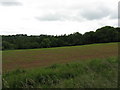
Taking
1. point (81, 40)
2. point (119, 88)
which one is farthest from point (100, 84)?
point (81, 40)

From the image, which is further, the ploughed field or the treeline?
the treeline

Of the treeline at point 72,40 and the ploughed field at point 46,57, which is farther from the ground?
the treeline at point 72,40

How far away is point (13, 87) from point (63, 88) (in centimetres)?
209

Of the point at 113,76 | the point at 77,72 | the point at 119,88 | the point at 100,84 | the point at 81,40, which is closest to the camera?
the point at 119,88

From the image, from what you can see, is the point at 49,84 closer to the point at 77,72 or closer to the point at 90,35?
the point at 77,72

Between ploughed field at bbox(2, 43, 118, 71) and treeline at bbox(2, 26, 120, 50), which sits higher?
treeline at bbox(2, 26, 120, 50)

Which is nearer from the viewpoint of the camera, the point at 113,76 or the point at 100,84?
the point at 100,84

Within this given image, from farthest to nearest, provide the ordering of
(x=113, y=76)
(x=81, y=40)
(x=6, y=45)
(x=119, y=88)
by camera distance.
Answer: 1. (x=81, y=40)
2. (x=6, y=45)
3. (x=113, y=76)
4. (x=119, y=88)

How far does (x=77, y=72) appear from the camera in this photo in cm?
759

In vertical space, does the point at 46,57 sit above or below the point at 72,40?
below

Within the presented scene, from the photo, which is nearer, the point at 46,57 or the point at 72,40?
the point at 46,57

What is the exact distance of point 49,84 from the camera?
5758 millimetres

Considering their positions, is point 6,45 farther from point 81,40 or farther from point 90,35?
point 90,35

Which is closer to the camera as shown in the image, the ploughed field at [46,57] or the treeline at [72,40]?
the ploughed field at [46,57]
